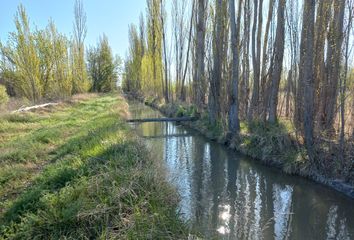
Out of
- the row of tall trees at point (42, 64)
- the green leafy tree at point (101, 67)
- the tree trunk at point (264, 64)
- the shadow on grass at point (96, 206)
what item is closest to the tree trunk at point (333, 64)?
the tree trunk at point (264, 64)

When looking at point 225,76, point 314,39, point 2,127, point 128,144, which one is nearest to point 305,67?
point 314,39

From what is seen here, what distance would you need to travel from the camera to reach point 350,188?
6.61m

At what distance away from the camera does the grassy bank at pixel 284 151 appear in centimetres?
707

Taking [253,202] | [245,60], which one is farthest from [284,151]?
[245,60]

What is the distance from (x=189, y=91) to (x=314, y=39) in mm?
15379

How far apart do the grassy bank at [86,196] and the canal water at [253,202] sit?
85 cm

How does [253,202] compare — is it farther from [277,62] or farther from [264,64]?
[264,64]

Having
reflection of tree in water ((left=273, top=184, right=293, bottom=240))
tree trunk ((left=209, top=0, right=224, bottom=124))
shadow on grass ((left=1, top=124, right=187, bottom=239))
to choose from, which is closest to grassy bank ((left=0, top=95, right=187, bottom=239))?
shadow on grass ((left=1, top=124, right=187, bottom=239))

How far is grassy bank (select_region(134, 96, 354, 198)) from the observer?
7066 mm

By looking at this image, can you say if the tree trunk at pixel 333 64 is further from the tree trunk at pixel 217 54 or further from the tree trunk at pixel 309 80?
the tree trunk at pixel 217 54

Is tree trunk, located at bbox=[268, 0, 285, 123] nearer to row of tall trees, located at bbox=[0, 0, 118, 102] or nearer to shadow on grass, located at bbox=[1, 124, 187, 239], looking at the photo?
shadow on grass, located at bbox=[1, 124, 187, 239]

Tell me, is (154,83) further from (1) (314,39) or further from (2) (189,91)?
(1) (314,39)

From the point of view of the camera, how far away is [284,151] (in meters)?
8.78

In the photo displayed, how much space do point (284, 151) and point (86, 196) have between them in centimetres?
615
